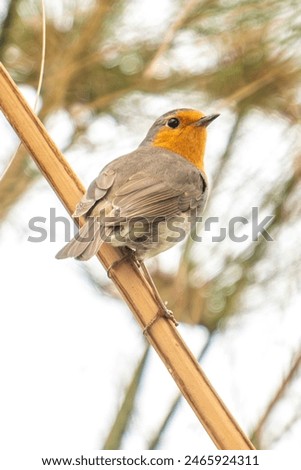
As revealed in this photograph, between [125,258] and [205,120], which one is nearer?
[125,258]

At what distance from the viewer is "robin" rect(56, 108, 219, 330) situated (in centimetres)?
236

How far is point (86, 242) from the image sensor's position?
2252 millimetres

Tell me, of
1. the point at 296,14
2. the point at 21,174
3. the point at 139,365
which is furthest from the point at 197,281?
the point at 296,14

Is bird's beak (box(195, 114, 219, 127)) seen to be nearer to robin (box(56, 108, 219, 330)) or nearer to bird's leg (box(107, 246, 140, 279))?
robin (box(56, 108, 219, 330))

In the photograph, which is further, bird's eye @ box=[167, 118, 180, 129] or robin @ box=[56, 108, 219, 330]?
bird's eye @ box=[167, 118, 180, 129]

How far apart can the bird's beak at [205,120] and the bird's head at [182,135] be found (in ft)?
0.20

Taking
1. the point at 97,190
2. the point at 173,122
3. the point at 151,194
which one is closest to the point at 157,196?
the point at 151,194

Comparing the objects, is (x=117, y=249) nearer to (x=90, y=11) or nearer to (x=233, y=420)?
(x=90, y=11)

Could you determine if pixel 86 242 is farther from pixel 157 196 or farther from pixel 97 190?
pixel 157 196

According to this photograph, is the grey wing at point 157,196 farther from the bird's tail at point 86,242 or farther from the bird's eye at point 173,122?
the bird's eye at point 173,122

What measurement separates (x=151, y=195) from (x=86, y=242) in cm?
47

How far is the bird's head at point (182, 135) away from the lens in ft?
9.84

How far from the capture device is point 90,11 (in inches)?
Result: 92.9

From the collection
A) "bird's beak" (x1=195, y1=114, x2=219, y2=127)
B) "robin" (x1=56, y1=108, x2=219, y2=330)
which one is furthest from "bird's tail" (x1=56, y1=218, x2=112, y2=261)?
"bird's beak" (x1=195, y1=114, x2=219, y2=127)
